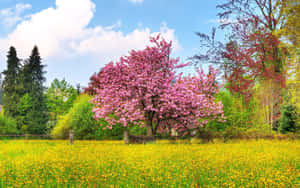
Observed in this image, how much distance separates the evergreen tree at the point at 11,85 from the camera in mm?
44844

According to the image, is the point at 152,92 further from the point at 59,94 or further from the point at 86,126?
the point at 59,94

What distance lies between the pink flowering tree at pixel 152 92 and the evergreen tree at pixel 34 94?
23.6 metres

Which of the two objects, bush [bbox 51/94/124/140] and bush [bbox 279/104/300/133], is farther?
bush [bbox 51/94/124/140]

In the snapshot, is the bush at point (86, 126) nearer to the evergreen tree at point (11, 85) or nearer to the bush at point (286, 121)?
the bush at point (286, 121)

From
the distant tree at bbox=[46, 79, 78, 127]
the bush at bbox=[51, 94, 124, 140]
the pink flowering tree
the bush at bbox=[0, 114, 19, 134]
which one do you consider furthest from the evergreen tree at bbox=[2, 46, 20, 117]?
the pink flowering tree

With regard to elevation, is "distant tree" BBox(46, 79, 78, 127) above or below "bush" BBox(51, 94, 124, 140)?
above

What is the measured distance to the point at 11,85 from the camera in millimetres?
46406

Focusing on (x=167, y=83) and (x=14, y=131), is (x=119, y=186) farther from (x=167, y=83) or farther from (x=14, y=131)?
(x=14, y=131)

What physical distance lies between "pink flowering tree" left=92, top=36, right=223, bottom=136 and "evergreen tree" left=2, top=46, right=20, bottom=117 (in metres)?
29.3

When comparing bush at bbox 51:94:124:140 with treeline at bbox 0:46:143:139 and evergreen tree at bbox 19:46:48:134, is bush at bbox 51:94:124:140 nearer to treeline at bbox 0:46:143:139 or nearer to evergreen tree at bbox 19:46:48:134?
treeline at bbox 0:46:143:139

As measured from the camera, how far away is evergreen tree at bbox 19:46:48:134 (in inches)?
1633

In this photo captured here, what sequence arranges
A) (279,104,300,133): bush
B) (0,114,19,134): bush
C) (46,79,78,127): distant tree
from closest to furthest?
(279,104,300,133): bush < (0,114,19,134): bush < (46,79,78,127): distant tree

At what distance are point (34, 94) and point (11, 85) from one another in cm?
591

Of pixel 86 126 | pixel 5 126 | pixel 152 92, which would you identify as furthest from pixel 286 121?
pixel 5 126
